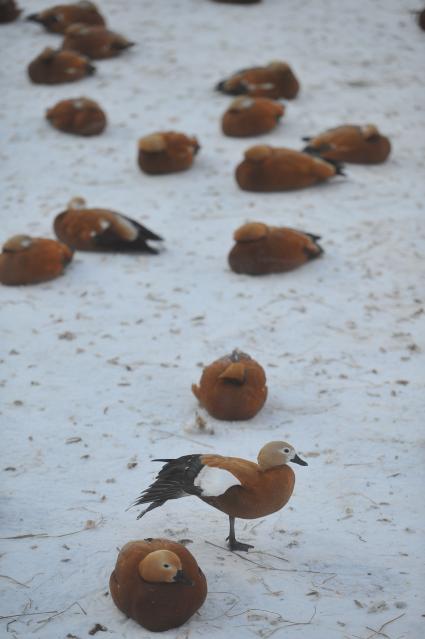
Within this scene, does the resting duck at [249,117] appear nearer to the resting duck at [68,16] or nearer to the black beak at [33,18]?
the resting duck at [68,16]

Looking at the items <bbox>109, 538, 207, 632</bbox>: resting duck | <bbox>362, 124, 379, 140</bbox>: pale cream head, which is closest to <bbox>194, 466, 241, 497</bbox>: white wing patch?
<bbox>109, 538, 207, 632</bbox>: resting duck

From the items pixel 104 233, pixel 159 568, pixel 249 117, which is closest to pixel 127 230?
pixel 104 233

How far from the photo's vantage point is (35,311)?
17.0 ft

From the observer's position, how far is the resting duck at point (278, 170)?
6.60 metres

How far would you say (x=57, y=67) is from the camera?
8.66 m

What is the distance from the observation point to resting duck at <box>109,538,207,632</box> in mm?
2730

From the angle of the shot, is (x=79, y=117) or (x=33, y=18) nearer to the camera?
(x=79, y=117)

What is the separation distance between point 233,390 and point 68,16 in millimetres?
→ 7187

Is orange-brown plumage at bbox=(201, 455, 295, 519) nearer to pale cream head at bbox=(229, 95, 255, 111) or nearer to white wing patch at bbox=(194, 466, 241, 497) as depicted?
white wing patch at bbox=(194, 466, 241, 497)

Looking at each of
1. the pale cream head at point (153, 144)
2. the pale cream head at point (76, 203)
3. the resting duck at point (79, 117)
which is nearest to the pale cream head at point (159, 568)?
the pale cream head at point (76, 203)

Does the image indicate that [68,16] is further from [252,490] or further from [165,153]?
[252,490]

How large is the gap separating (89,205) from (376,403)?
10.5 ft

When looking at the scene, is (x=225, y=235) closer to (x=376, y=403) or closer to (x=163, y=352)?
(x=163, y=352)

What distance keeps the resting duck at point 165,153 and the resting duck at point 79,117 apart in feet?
2.77
